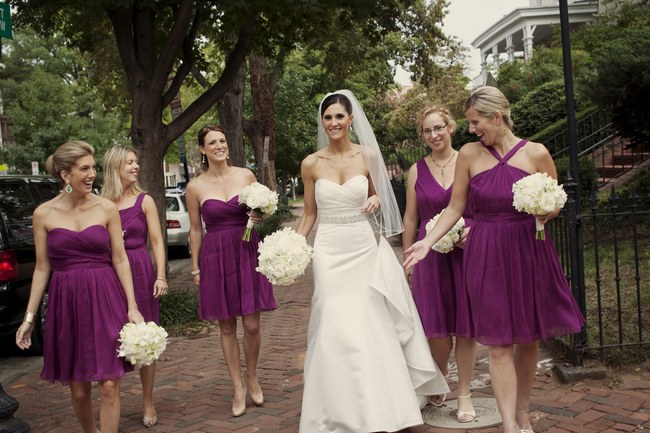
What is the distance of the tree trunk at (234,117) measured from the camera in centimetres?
1839

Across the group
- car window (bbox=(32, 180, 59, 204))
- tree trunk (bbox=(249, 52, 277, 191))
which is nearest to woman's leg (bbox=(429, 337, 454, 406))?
car window (bbox=(32, 180, 59, 204))

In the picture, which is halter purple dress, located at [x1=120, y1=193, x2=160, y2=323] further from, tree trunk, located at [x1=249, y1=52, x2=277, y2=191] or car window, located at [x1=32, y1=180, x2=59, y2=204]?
tree trunk, located at [x1=249, y1=52, x2=277, y2=191]

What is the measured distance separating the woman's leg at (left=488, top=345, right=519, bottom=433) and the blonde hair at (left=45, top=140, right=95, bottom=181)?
9.05ft

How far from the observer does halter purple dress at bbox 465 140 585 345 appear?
13.8 feet

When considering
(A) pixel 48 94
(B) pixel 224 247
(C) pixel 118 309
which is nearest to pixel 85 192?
(C) pixel 118 309

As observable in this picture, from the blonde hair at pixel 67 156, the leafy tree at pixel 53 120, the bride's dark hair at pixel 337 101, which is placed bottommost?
the blonde hair at pixel 67 156

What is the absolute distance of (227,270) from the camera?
5.68 metres

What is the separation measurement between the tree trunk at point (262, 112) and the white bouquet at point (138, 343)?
1724 centimetres

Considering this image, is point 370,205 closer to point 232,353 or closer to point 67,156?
point 232,353

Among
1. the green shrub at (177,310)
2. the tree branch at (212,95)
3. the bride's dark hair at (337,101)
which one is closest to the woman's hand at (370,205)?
the bride's dark hair at (337,101)

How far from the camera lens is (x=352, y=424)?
14.8ft

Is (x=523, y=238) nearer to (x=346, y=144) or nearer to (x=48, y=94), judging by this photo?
(x=346, y=144)

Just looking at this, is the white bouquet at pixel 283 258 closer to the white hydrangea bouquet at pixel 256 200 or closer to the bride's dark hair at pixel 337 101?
the white hydrangea bouquet at pixel 256 200

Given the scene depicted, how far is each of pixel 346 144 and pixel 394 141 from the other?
3954 cm
